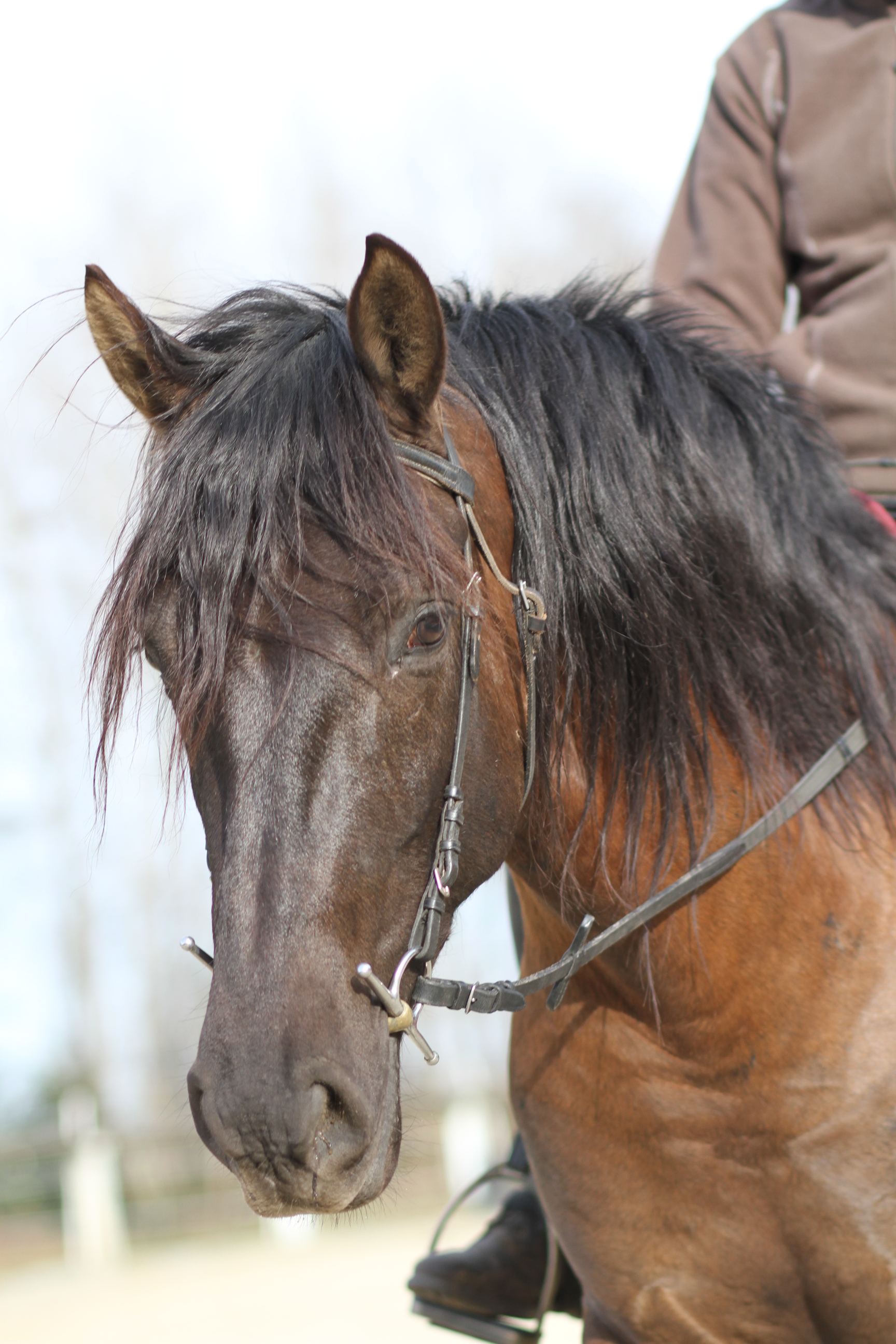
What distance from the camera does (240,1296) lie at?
9.51m

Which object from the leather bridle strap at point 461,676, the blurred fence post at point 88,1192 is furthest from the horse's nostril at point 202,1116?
the blurred fence post at point 88,1192

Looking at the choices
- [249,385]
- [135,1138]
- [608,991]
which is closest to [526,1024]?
[608,991]

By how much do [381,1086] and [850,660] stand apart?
1.26 metres

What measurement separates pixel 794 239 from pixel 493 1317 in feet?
10.0

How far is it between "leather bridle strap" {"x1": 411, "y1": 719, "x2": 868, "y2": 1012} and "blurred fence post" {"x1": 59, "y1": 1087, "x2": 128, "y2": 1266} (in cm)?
1230

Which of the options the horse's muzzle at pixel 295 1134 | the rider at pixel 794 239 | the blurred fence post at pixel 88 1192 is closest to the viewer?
the horse's muzzle at pixel 295 1134

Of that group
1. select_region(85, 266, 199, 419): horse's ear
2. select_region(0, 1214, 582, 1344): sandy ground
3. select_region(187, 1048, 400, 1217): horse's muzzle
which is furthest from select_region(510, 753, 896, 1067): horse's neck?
select_region(0, 1214, 582, 1344): sandy ground

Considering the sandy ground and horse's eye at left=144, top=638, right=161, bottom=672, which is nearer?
horse's eye at left=144, top=638, right=161, bottom=672

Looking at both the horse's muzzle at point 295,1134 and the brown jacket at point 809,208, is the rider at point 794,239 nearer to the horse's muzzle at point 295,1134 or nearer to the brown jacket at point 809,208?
the brown jacket at point 809,208

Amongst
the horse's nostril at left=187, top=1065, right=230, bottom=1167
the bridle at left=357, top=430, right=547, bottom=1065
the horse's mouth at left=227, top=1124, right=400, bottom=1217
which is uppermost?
the bridle at left=357, top=430, right=547, bottom=1065

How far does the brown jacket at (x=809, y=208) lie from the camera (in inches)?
124

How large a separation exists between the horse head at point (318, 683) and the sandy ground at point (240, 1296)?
4570 mm

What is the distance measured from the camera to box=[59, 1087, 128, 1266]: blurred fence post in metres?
12.8

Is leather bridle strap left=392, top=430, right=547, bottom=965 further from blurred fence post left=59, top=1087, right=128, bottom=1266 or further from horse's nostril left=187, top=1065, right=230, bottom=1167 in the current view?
blurred fence post left=59, top=1087, right=128, bottom=1266
